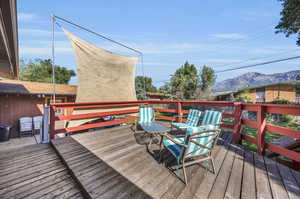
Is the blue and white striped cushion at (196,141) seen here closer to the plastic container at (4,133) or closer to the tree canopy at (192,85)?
the plastic container at (4,133)

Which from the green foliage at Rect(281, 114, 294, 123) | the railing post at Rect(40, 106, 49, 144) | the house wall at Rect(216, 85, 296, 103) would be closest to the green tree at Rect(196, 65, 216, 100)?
the green foliage at Rect(281, 114, 294, 123)

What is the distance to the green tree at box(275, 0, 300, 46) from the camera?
698cm

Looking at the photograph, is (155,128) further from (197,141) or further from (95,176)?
(95,176)

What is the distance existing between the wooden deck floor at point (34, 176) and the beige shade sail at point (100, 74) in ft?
4.11

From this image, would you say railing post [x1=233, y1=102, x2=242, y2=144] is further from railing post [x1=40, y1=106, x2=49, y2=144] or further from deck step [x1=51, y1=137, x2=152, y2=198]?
railing post [x1=40, y1=106, x2=49, y2=144]

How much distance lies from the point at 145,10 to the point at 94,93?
20.3 feet

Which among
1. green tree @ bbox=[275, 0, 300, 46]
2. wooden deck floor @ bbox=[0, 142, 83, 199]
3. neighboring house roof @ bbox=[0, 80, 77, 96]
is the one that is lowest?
wooden deck floor @ bbox=[0, 142, 83, 199]

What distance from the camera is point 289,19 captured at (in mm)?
7551

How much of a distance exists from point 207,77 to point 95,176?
18.1m

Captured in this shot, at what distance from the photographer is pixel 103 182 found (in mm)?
1619

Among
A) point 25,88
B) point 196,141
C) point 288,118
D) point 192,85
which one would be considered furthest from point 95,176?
point 192,85

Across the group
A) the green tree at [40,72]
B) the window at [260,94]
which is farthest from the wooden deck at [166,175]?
the green tree at [40,72]

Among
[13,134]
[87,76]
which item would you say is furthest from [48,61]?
[87,76]

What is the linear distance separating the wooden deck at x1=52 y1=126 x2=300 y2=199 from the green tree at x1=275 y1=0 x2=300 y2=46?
967 cm
